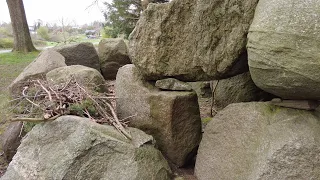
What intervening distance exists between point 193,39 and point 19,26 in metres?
10.3

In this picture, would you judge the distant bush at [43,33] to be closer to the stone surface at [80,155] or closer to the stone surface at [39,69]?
the stone surface at [39,69]

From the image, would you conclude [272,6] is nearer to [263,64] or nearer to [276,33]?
[276,33]

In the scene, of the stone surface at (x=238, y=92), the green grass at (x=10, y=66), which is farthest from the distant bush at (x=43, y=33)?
the stone surface at (x=238, y=92)

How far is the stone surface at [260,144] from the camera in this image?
219 centimetres

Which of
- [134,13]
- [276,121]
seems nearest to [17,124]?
[276,121]

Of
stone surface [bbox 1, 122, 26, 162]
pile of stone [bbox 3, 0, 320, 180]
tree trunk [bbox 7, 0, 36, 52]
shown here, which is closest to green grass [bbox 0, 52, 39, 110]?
tree trunk [bbox 7, 0, 36, 52]

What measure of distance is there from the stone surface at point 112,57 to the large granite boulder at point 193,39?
3.81 metres

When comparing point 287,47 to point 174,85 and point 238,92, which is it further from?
point 238,92

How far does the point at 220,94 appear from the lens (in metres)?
4.43

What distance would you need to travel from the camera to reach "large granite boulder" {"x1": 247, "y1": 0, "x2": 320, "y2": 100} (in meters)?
1.91

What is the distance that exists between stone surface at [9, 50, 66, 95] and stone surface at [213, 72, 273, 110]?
2.54m

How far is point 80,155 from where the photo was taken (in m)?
2.35

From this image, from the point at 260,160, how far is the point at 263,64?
0.74m

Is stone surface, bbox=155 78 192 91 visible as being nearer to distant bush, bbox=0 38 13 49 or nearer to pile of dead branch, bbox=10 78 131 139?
pile of dead branch, bbox=10 78 131 139
